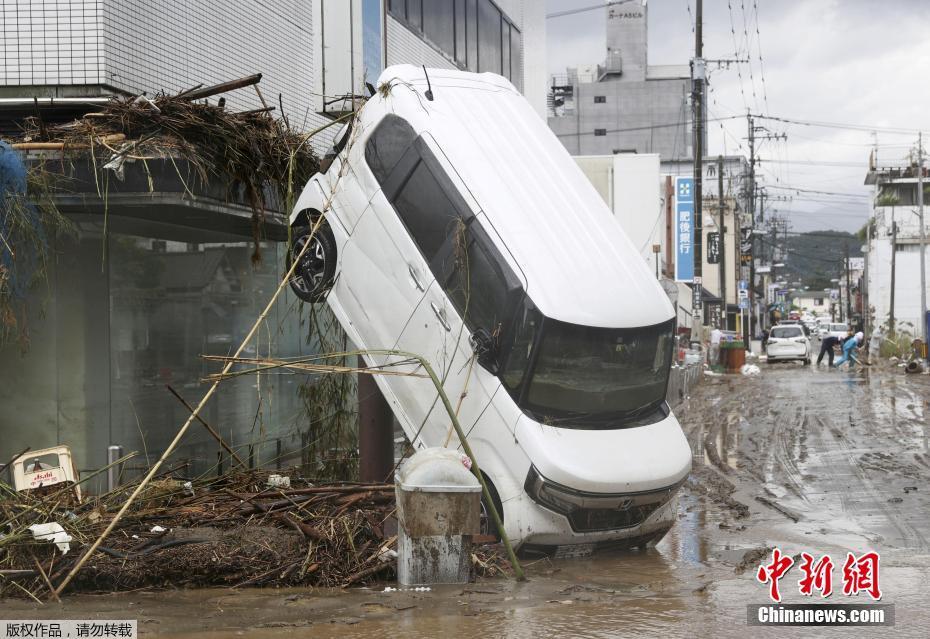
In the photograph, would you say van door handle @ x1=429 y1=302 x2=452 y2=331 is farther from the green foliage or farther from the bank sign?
the bank sign

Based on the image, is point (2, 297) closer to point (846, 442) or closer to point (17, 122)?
point (17, 122)

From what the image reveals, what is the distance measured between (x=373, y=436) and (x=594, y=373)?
9.10ft

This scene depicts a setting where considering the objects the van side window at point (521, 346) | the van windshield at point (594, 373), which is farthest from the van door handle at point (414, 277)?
the van windshield at point (594, 373)

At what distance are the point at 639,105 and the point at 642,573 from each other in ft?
271

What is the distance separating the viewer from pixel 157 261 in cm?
1158

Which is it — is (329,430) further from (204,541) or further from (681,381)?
(681,381)

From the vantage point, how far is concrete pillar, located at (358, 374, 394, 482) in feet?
33.9

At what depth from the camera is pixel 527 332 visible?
26.9ft

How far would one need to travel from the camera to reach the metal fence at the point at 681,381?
22653 millimetres

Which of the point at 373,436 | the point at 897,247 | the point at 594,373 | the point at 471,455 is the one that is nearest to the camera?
the point at 471,455

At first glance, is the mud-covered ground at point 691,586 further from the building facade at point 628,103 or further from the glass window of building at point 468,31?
the building facade at point 628,103

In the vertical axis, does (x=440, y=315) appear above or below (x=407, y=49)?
below

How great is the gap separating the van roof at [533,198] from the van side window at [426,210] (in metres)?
0.24

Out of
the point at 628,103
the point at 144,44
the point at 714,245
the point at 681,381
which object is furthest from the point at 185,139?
the point at 628,103
